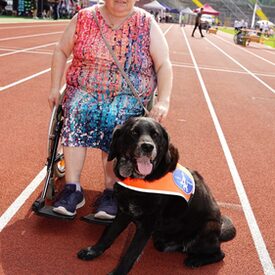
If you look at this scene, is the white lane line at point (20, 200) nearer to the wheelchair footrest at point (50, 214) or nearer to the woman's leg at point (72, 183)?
the wheelchair footrest at point (50, 214)

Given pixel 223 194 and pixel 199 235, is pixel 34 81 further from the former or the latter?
pixel 199 235

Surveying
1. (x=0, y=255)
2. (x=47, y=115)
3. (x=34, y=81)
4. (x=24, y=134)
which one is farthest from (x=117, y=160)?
(x=34, y=81)

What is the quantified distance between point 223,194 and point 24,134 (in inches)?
110

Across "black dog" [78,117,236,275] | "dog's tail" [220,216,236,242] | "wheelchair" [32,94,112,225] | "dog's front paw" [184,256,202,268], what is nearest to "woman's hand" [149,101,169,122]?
"black dog" [78,117,236,275]

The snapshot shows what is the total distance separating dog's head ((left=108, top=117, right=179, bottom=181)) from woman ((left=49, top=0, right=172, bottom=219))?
1.85 ft

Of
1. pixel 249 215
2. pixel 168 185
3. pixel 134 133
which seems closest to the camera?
pixel 134 133

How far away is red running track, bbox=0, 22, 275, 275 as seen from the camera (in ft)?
10.5

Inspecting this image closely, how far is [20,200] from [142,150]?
66.8 inches

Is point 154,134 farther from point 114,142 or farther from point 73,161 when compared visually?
point 73,161

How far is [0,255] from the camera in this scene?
309 centimetres

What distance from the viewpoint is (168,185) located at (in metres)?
2.93

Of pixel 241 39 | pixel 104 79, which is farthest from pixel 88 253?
pixel 241 39

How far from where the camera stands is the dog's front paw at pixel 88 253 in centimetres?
313

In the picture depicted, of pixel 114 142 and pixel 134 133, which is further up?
pixel 134 133
